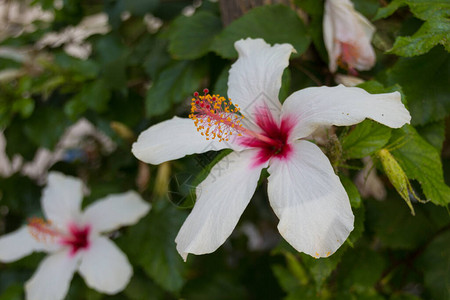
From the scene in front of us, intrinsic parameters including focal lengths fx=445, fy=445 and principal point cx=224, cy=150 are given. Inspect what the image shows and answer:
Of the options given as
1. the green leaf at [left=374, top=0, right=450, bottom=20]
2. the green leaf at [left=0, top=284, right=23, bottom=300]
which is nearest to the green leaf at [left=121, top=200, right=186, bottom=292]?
the green leaf at [left=0, top=284, right=23, bottom=300]

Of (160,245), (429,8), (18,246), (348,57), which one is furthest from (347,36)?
(18,246)

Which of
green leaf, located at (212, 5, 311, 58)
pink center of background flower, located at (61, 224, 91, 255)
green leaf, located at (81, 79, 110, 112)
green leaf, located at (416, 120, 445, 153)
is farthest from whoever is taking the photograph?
green leaf, located at (81, 79, 110, 112)

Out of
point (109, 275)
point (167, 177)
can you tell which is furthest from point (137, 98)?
point (109, 275)

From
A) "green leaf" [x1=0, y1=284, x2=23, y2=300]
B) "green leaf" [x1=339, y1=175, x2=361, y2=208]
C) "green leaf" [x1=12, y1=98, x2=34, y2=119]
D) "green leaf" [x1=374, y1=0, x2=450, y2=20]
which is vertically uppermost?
"green leaf" [x1=374, y1=0, x2=450, y2=20]

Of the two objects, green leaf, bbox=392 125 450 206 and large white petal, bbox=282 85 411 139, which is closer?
large white petal, bbox=282 85 411 139

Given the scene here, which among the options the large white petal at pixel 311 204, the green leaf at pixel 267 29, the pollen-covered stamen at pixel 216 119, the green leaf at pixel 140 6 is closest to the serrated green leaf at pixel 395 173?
the large white petal at pixel 311 204

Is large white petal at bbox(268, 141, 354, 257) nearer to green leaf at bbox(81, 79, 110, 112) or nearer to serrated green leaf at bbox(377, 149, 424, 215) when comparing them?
serrated green leaf at bbox(377, 149, 424, 215)

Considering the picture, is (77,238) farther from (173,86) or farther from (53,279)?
(173,86)
